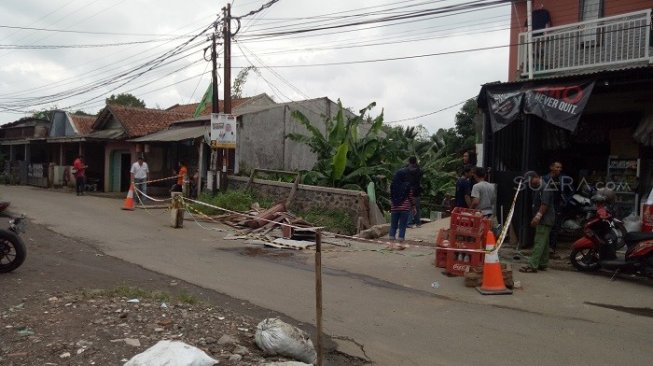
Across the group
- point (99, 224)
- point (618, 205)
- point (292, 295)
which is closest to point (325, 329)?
point (292, 295)

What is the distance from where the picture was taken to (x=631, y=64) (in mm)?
11352

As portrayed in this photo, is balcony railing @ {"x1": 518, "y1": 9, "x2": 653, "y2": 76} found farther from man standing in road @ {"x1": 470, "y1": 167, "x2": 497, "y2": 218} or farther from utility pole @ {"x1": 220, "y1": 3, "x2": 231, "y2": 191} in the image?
utility pole @ {"x1": 220, "y1": 3, "x2": 231, "y2": 191}

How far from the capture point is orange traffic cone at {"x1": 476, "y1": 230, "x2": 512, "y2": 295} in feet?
24.3

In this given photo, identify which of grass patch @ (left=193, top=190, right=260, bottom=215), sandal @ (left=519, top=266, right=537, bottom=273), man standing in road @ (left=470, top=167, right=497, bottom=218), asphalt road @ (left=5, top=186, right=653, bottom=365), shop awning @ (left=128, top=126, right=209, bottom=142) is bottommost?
asphalt road @ (left=5, top=186, right=653, bottom=365)

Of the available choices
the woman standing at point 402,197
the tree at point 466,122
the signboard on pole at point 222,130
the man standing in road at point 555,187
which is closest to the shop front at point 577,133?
the man standing in road at point 555,187

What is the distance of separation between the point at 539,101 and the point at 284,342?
721cm

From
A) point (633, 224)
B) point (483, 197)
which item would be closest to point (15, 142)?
point (483, 197)

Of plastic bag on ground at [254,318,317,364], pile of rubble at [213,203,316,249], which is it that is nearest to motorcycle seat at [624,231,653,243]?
plastic bag on ground at [254,318,317,364]

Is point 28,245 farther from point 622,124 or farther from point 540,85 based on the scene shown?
point 622,124

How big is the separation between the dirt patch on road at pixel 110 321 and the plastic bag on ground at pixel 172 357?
28 centimetres

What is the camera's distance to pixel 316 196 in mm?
16016

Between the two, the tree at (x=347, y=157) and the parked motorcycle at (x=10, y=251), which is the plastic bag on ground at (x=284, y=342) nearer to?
the parked motorcycle at (x=10, y=251)

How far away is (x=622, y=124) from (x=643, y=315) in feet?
20.5

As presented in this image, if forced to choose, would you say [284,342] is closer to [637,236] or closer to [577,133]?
[637,236]
